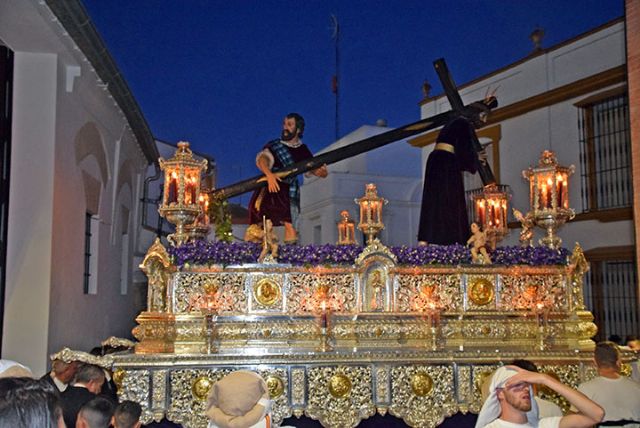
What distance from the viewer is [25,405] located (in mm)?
2393

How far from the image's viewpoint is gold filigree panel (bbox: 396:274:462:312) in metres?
9.14

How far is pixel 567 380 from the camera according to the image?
28.4 feet

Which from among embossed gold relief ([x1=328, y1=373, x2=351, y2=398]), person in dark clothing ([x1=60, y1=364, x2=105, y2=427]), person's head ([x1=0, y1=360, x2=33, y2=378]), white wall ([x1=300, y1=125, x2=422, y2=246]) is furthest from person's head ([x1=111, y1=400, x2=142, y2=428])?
white wall ([x1=300, y1=125, x2=422, y2=246])

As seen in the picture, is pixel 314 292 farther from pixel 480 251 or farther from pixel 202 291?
pixel 480 251

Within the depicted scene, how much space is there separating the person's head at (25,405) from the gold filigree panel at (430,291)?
6925 mm

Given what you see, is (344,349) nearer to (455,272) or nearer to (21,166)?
(455,272)

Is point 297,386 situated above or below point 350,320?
below

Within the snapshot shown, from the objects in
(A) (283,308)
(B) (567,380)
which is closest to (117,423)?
(A) (283,308)

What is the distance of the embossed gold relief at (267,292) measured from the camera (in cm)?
892

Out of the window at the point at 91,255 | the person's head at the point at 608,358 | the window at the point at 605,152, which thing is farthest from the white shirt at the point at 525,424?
the window at the point at 605,152

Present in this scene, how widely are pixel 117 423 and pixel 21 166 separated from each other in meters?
6.32

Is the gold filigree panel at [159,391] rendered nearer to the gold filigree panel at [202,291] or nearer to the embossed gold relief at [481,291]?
the gold filigree panel at [202,291]

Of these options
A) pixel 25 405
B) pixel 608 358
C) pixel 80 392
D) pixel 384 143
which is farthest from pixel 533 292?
pixel 25 405

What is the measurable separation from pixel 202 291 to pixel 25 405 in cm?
652
